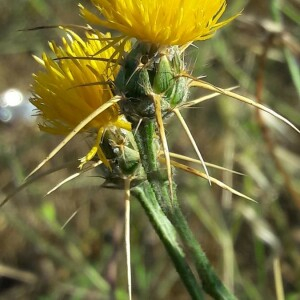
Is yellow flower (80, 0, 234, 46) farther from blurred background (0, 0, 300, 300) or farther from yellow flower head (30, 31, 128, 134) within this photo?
blurred background (0, 0, 300, 300)

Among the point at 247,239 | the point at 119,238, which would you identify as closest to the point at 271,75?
the point at 247,239

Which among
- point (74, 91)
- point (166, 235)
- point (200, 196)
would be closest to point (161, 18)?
point (74, 91)

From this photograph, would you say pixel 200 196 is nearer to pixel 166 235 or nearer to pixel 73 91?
pixel 166 235

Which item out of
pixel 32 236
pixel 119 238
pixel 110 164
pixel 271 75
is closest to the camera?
pixel 110 164

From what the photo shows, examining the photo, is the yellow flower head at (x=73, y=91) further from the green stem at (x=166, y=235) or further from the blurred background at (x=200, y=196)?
the blurred background at (x=200, y=196)

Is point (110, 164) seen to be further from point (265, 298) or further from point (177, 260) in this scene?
point (265, 298)

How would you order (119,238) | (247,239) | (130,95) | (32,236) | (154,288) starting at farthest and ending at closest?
(247,239) → (154,288) → (32,236) → (119,238) → (130,95)
